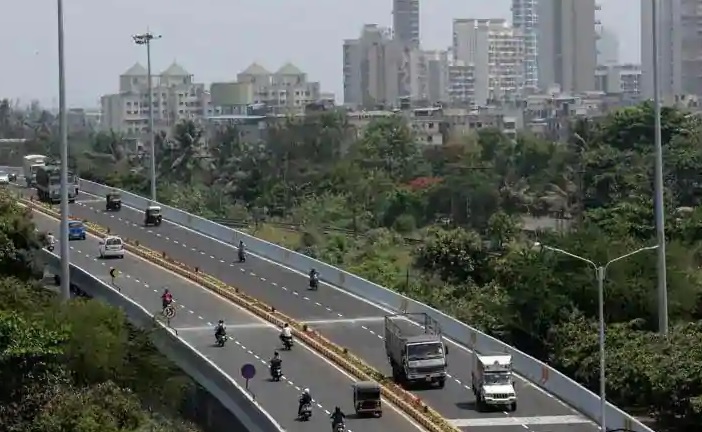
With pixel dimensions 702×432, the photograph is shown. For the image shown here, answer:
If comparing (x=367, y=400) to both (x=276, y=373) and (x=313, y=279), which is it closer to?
(x=276, y=373)

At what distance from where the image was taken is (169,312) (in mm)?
45344

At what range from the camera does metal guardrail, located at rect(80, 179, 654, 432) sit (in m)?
35.3

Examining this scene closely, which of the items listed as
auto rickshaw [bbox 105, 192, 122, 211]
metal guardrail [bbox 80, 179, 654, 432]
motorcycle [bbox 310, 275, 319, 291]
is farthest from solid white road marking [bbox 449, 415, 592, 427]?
auto rickshaw [bbox 105, 192, 122, 211]

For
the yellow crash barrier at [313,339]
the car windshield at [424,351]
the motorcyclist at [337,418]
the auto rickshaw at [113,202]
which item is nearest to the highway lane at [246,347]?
the yellow crash barrier at [313,339]

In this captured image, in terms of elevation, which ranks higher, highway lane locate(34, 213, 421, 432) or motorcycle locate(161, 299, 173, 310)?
motorcycle locate(161, 299, 173, 310)

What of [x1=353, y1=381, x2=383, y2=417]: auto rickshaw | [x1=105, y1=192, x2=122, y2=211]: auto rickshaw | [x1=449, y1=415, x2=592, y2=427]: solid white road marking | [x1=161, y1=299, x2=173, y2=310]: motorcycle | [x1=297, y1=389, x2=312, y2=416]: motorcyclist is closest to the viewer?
[x1=297, y1=389, x2=312, y2=416]: motorcyclist

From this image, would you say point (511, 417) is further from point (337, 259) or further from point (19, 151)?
point (19, 151)

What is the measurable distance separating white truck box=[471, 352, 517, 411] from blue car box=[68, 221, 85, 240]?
29340mm

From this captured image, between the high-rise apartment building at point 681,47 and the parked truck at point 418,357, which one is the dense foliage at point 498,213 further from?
the high-rise apartment building at point 681,47

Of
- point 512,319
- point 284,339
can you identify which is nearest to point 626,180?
point 512,319

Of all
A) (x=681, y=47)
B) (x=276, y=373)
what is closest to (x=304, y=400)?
(x=276, y=373)

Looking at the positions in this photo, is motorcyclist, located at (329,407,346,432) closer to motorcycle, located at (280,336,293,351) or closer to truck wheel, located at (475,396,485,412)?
truck wheel, located at (475,396,485,412)

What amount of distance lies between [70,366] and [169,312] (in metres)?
10.6

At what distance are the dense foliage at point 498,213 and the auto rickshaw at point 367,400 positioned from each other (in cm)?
706
